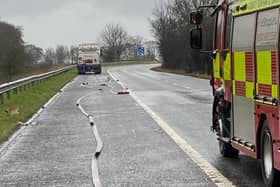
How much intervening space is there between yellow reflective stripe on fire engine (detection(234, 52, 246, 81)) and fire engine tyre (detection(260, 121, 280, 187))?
3.04 ft

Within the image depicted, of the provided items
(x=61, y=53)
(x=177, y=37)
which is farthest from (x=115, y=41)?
(x=177, y=37)

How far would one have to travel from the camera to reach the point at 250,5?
304 inches

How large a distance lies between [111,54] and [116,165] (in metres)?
135

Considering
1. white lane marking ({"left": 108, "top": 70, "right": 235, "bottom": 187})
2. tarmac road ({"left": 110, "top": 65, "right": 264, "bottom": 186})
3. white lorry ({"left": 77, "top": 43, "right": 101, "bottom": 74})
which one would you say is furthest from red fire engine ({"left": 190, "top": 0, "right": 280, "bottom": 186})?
white lorry ({"left": 77, "top": 43, "right": 101, "bottom": 74})

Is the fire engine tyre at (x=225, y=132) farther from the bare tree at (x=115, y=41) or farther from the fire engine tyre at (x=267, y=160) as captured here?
the bare tree at (x=115, y=41)

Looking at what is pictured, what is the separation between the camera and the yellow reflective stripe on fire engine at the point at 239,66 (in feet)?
26.2

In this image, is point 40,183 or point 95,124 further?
point 95,124

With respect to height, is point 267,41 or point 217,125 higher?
point 267,41

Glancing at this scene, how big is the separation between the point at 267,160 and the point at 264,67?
114cm

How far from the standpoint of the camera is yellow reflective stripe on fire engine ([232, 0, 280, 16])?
6.88 meters

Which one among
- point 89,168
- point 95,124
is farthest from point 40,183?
point 95,124

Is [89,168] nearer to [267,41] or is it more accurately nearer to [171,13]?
[267,41]

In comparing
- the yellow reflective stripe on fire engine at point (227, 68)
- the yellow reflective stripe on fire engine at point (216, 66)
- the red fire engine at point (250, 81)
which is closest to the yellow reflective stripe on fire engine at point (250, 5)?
the red fire engine at point (250, 81)

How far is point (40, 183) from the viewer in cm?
843
